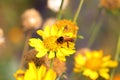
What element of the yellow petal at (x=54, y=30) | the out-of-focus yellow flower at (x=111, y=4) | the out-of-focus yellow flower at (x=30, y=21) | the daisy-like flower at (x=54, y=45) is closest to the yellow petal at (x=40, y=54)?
the daisy-like flower at (x=54, y=45)

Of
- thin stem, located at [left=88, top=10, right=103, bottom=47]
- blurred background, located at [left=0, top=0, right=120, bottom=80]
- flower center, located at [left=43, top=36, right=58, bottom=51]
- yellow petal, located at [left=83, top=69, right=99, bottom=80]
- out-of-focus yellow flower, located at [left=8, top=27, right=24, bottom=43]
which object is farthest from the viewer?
out-of-focus yellow flower, located at [left=8, top=27, right=24, bottom=43]

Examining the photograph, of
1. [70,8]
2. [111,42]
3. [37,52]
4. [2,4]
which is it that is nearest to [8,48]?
[2,4]

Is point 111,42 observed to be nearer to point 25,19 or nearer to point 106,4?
point 106,4

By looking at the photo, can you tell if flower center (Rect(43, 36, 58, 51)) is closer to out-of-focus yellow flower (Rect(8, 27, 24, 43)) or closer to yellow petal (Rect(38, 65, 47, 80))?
yellow petal (Rect(38, 65, 47, 80))

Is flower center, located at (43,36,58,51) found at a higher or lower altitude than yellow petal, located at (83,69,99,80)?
lower

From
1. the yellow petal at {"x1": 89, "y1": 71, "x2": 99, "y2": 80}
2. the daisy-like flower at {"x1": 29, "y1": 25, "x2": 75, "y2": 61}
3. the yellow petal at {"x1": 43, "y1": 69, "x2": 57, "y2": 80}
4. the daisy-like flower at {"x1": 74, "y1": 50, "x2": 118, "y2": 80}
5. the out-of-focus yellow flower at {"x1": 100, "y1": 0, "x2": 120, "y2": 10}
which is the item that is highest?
the out-of-focus yellow flower at {"x1": 100, "y1": 0, "x2": 120, "y2": 10}

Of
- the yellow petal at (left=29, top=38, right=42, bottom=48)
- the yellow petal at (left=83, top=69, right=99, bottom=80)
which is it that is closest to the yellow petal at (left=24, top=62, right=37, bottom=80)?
the yellow petal at (left=29, top=38, right=42, bottom=48)
